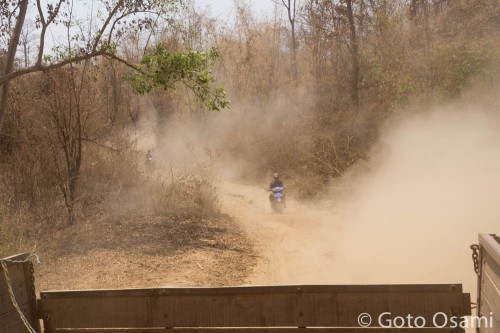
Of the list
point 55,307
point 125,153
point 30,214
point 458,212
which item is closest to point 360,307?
point 55,307

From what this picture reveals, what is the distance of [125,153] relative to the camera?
58.2ft

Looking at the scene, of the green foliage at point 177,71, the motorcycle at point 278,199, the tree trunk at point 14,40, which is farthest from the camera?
the motorcycle at point 278,199

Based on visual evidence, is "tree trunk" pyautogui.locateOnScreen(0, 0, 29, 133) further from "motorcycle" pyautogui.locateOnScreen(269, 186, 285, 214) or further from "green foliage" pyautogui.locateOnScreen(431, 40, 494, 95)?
"green foliage" pyautogui.locateOnScreen(431, 40, 494, 95)

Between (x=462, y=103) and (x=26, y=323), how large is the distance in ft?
52.9

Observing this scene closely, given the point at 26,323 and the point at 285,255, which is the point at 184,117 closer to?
the point at 285,255

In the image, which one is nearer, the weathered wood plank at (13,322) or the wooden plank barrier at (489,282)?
the wooden plank barrier at (489,282)

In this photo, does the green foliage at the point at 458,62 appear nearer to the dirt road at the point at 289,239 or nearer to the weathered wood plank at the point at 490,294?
the dirt road at the point at 289,239

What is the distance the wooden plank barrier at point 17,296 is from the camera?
4.83 meters

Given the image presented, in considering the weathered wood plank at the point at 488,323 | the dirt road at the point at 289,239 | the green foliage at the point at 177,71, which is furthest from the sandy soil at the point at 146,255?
the weathered wood plank at the point at 488,323

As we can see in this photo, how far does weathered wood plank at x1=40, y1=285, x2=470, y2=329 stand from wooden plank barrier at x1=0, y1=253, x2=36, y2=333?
142mm

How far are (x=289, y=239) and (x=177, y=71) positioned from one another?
4999mm

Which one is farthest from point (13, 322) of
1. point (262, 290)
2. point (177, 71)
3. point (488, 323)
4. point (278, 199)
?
point (278, 199)

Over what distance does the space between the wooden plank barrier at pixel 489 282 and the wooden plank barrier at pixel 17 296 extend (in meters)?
4.20

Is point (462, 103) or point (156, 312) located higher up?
point (462, 103)
